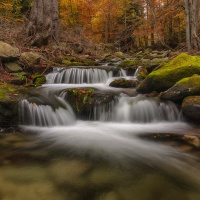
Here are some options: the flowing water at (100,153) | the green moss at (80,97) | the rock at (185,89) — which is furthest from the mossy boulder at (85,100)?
the rock at (185,89)

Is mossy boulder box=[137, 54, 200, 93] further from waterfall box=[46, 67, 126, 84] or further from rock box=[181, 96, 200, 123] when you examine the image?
waterfall box=[46, 67, 126, 84]

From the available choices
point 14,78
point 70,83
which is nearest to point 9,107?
point 14,78

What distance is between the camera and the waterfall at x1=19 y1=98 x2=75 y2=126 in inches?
205

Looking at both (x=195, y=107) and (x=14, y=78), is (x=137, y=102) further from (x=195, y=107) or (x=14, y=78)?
(x=14, y=78)

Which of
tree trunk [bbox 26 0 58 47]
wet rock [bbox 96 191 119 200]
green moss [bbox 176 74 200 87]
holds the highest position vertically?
tree trunk [bbox 26 0 58 47]

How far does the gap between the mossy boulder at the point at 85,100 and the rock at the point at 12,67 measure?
127 inches

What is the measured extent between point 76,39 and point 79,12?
11038mm

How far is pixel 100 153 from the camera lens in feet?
12.4

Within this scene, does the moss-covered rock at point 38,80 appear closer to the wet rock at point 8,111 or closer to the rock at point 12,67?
the rock at point 12,67

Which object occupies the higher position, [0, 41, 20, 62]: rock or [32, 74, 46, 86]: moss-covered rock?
[0, 41, 20, 62]: rock

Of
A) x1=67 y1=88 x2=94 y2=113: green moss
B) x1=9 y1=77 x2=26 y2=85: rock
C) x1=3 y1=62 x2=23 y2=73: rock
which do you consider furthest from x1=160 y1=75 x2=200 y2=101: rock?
x1=3 y1=62 x2=23 y2=73: rock

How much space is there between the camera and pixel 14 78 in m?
7.52

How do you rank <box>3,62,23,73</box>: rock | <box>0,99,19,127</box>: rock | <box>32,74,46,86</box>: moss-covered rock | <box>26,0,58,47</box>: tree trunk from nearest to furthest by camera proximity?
1. <box>0,99,19,127</box>: rock
2. <box>3,62,23,73</box>: rock
3. <box>32,74,46,86</box>: moss-covered rock
4. <box>26,0,58,47</box>: tree trunk

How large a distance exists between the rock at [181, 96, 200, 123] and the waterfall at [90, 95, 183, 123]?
0.35 metres
